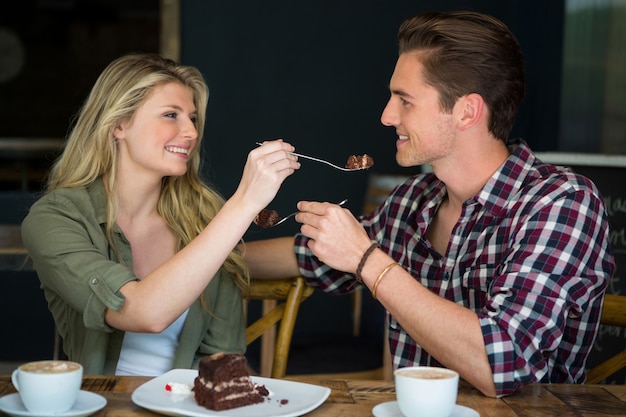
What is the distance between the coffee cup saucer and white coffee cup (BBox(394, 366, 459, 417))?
17.2 inches

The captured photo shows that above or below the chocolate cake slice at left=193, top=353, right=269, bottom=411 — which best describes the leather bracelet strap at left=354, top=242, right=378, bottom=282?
above

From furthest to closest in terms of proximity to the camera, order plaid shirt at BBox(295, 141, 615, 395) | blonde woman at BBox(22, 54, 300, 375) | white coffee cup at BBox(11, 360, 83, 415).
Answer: blonde woman at BBox(22, 54, 300, 375) → plaid shirt at BBox(295, 141, 615, 395) → white coffee cup at BBox(11, 360, 83, 415)

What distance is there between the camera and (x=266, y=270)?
6.96ft

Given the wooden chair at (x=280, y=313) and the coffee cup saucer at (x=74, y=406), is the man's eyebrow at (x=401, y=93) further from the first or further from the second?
the coffee cup saucer at (x=74, y=406)

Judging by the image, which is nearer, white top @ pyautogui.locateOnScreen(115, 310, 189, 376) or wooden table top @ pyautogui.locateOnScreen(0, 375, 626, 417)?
wooden table top @ pyautogui.locateOnScreen(0, 375, 626, 417)

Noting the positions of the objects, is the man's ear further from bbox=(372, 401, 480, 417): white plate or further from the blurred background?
the blurred background

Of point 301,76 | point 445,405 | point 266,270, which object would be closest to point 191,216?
point 266,270

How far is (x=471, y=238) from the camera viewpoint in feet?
6.03

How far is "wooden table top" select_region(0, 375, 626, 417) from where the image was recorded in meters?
1.34

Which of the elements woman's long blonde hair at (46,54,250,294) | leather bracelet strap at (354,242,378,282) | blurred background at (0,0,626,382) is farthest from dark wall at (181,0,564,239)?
leather bracelet strap at (354,242,378,282)

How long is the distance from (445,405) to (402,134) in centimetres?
83

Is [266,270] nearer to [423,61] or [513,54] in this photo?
[423,61]

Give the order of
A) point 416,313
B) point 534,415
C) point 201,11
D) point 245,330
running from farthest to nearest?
1. point 201,11
2. point 245,330
3. point 416,313
4. point 534,415

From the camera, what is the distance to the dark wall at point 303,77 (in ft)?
15.1
